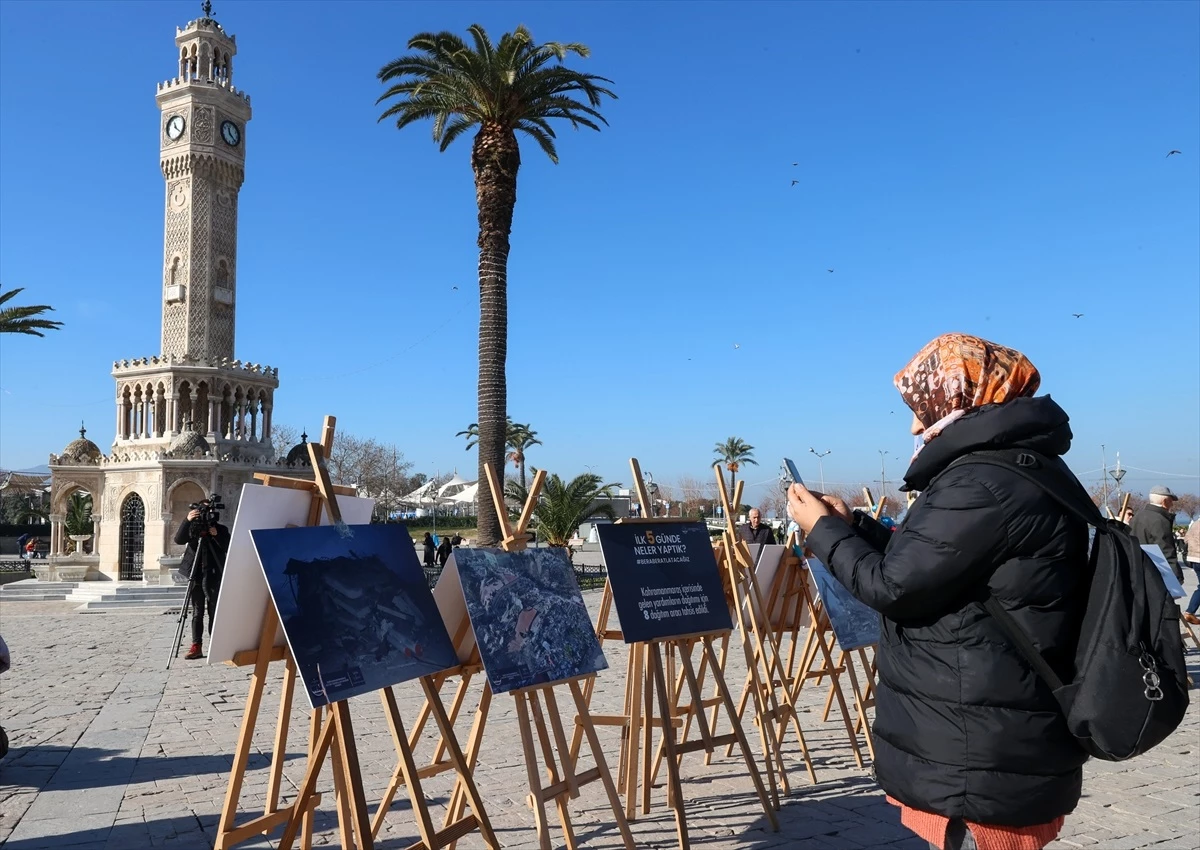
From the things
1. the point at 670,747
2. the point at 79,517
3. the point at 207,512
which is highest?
the point at 79,517

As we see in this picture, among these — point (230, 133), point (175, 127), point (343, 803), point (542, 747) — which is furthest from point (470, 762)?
point (175, 127)

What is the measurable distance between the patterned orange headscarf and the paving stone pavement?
2.90 meters

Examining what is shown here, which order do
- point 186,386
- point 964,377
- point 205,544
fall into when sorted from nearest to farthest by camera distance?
point 964,377
point 205,544
point 186,386

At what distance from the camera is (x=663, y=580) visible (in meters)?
4.86

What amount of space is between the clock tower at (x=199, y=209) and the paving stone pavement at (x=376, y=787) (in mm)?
29950

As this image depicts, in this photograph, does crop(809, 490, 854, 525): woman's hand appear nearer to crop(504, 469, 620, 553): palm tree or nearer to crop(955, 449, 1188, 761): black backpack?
crop(955, 449, 1188, 761): black backpack

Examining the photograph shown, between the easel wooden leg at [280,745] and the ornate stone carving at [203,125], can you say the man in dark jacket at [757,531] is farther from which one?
the ornate stone carving at [203,125]

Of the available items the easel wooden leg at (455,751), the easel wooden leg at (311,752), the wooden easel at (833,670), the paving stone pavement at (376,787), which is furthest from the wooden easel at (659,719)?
the easel wooden leg at (311,752)

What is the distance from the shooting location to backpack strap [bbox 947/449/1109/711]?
7.52 feet

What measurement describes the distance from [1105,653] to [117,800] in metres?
5.27

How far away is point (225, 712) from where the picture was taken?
7.75 metres

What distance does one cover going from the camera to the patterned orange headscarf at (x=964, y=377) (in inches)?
99.9

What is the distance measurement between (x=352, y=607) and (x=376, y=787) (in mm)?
2646

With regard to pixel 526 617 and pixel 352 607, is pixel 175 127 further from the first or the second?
pixel 352 607
